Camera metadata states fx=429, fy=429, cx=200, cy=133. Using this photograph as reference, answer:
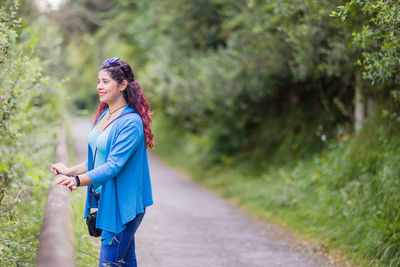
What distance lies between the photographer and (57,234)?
2.60m

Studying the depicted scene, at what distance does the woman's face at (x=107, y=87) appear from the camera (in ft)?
10.7

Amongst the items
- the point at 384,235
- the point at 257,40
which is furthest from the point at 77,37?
the point at 384,235

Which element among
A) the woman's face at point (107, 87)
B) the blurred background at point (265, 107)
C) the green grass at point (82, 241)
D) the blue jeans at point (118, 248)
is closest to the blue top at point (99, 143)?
the woman's face at point (107, 87)

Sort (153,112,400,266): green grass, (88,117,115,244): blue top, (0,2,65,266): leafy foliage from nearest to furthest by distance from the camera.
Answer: (88,117,115,244): blue top
(0,2,65,266): leafy foliage
(153,112,400,266): green grass

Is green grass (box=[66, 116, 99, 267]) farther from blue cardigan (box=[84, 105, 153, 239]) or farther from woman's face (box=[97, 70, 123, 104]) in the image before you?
woman's face (box=[97, 70, 123, 104])

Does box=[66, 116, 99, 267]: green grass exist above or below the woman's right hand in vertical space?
below

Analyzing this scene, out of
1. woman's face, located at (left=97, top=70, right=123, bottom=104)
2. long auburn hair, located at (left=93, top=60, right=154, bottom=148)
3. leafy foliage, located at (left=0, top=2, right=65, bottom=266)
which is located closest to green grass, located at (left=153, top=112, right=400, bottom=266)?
long auburn hair, located at (left=93, top=60, right=154, bottom=148)

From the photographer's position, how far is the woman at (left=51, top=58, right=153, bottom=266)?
3020mm

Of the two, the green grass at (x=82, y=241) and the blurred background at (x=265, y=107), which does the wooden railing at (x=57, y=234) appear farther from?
the green grass at (x=82, y=241)

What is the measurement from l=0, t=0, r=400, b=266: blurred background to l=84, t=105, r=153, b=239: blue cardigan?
0.51 metres

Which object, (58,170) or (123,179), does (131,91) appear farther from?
(58,170)

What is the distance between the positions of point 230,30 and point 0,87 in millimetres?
8384

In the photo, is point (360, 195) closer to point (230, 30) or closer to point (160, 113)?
point (230, 30)

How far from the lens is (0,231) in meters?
3.97
